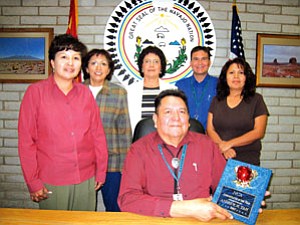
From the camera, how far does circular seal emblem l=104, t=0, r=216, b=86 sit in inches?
113

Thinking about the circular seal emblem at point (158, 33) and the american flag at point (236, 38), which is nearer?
the american flag at point (236, 38)

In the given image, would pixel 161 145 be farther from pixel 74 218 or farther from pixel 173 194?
pixel 74 218

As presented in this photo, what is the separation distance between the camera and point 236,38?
278 cm

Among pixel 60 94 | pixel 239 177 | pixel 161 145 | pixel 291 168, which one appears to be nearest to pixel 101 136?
pixel 60 94

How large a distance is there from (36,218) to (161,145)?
712 mm

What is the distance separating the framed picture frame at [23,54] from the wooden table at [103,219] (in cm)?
192

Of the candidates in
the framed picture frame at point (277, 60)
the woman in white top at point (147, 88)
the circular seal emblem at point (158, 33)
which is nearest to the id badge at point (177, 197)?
the woman in white top at point (147, 88)

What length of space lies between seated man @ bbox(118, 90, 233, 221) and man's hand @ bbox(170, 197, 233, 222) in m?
0.10

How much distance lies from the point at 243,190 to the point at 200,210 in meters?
0.21

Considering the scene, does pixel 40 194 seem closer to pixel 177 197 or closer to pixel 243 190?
pixel 177 197

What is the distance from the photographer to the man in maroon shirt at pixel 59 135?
178 centimetres

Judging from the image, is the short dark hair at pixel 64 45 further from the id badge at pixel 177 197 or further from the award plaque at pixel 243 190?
the award plaque at pixel 243 190

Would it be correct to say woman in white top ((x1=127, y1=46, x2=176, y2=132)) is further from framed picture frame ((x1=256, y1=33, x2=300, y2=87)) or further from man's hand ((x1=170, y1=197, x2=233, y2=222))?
man's hand ((x1=170, y1=197, x2=233, y2=222))

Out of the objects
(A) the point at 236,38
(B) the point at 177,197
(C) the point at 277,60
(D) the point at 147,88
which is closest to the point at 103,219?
(B) the point at 177,197
